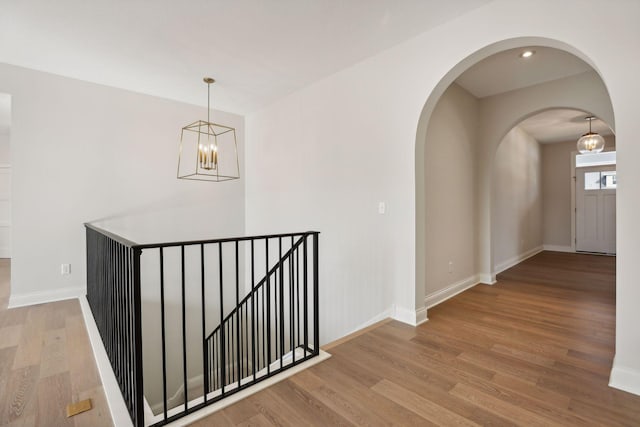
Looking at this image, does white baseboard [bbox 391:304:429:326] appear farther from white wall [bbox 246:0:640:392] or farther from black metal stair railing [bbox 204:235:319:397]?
black metal stair railing [bbox 204:235:319:397]

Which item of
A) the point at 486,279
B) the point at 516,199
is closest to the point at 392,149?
the point at 486,279

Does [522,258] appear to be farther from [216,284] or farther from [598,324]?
[216,284]

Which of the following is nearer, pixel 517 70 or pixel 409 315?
pixel 409 315

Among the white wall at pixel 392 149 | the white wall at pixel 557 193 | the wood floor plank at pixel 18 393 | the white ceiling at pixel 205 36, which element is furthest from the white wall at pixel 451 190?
the white wall at pixel 557 193

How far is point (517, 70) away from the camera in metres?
3.51

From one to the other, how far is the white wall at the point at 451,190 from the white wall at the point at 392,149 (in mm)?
358

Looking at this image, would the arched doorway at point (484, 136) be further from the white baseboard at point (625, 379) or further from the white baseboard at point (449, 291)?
the white baseboard at point (625, 379)

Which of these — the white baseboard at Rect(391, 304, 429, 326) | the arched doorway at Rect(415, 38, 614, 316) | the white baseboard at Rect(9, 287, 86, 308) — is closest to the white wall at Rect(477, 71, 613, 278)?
the arched doorway at Rect(415, 38, 614, 316)

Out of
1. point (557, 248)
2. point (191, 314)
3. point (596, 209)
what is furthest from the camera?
point (557, 248)

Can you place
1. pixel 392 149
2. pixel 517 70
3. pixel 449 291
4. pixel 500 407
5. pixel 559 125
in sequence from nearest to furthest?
pixel 500 407 < pixel 392 149 < pixel 517 70 < pixel 449 291 < pixel 559 125

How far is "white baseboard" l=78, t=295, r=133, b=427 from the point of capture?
167cm

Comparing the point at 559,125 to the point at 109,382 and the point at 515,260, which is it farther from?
the point at 109,382

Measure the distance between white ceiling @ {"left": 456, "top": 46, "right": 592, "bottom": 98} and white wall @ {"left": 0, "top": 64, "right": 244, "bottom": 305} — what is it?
3.91 m

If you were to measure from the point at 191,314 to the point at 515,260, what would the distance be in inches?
225
